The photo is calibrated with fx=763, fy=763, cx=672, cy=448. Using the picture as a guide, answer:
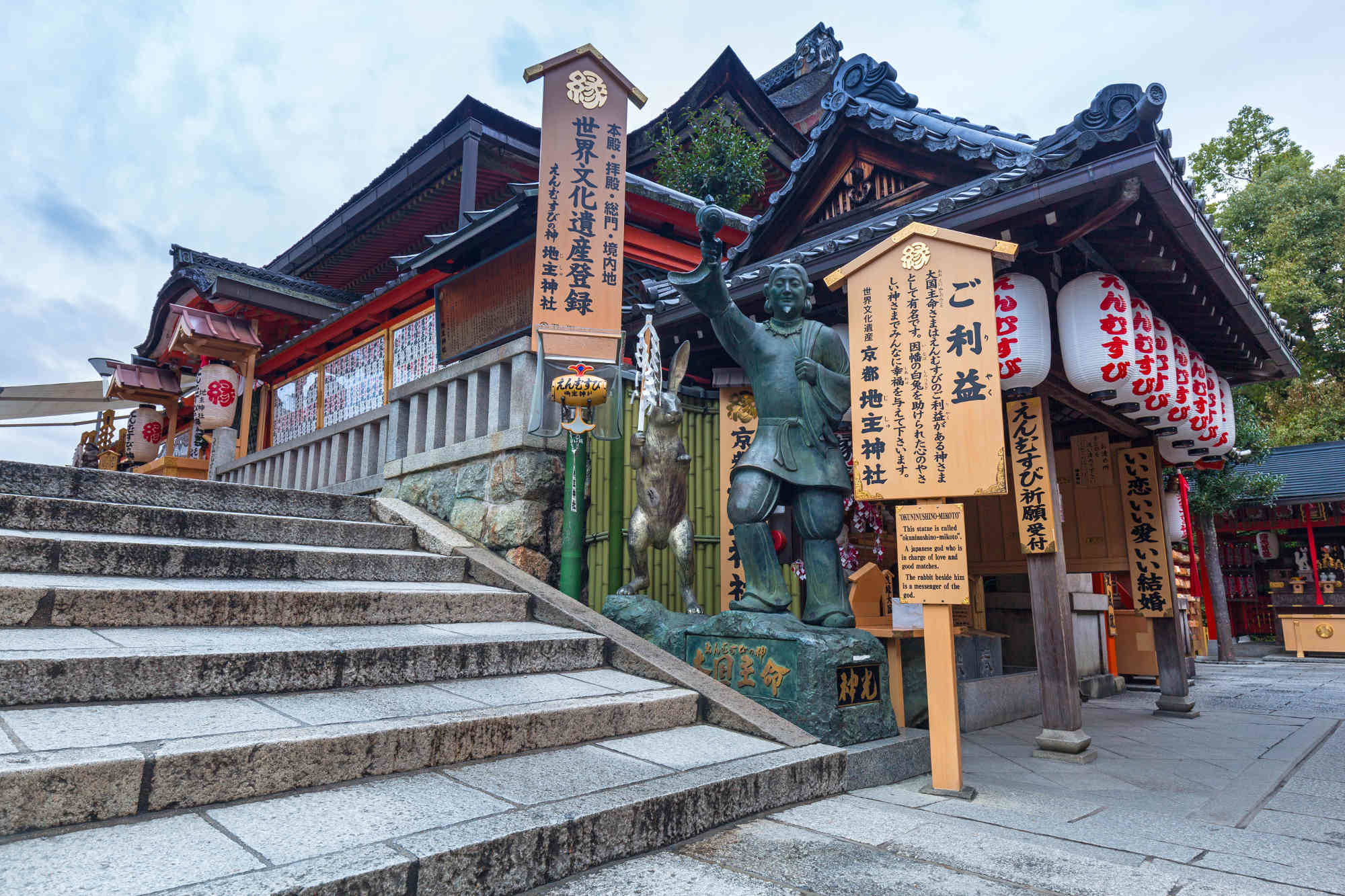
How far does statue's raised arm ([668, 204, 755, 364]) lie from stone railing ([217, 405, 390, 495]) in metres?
Result: 4.48

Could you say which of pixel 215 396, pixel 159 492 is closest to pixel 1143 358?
pixel 159 492

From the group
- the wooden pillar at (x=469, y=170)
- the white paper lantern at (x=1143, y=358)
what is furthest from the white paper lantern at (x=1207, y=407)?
the wooden pillar at (x=469, y=170)

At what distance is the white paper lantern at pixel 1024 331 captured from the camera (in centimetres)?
521

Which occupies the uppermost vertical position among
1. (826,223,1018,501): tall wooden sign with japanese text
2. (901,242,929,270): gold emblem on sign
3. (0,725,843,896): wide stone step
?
(901,242,929,270): gold emblem on sign

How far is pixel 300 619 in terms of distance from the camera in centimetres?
424

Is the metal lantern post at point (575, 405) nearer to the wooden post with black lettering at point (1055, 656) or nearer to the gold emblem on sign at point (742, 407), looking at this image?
the gold emblem on sign at point (742, 407)

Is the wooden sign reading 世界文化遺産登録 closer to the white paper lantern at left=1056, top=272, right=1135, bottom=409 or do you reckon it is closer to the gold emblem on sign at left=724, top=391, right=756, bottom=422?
the white paper lantern at left=1056, top=272, right=1135, bottom=409

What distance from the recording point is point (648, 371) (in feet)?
18.9

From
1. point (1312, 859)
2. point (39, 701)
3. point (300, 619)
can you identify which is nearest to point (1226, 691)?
point (1312, 859)

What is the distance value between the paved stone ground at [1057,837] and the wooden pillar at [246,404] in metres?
13.9

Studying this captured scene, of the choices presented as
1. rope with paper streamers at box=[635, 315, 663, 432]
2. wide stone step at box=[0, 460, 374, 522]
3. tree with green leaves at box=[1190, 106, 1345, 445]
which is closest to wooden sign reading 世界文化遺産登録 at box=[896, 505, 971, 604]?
rope with paper streamers at box=[635, 315, 663, 432]

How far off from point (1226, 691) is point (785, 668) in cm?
844

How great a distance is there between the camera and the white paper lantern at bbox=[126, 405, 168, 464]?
19156mm

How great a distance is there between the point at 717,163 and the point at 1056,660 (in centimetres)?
892
